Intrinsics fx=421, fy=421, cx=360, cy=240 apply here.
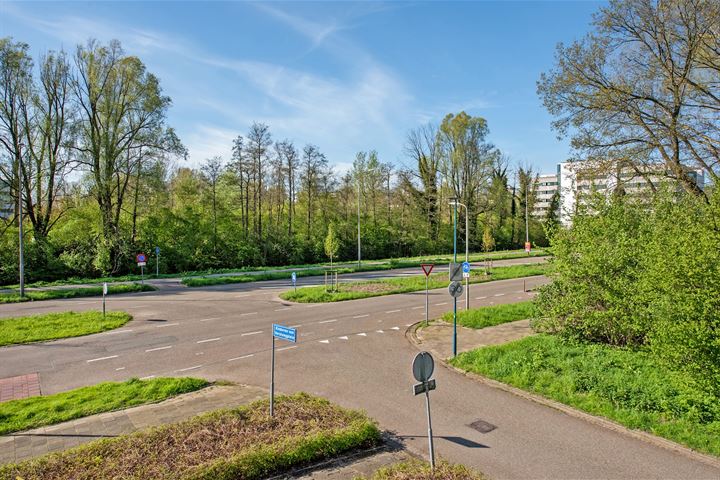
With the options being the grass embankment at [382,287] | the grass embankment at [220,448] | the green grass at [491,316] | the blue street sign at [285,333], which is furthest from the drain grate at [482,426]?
the grass embankment at [382,287]

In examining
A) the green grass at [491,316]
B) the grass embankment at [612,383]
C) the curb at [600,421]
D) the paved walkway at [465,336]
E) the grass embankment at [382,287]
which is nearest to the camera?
the curb at [600,421]

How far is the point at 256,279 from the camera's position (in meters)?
31.8

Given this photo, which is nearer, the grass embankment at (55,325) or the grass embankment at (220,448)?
the grass embankment at (220,448)

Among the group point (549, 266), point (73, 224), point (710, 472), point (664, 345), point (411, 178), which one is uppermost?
point (411, 178)

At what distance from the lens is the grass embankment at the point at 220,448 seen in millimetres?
6227

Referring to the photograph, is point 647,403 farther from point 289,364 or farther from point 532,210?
point 532,210

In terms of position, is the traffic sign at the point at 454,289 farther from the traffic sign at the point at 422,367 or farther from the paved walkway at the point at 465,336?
the traffic sign at the point at 422,367

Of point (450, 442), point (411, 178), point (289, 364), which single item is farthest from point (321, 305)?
point (411, 178)

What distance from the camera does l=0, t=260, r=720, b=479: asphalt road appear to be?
714 centimetres

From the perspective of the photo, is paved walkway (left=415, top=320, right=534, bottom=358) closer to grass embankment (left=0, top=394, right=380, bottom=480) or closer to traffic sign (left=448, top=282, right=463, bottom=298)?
traffic sign (left=448, top=282, right=463, bottom=298)

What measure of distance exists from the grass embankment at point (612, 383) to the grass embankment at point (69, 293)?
22.3m

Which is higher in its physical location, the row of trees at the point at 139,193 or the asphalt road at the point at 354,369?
the row of trees at the point at 139,193

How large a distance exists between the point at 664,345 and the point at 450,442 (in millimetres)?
4713

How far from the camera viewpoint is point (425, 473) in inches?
251
